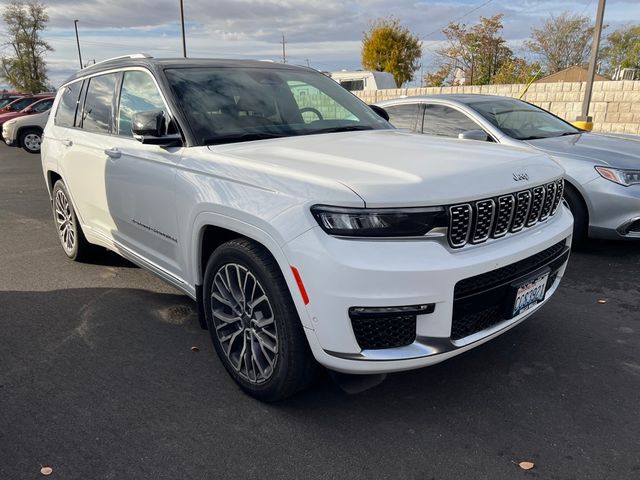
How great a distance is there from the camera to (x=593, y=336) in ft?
11.4

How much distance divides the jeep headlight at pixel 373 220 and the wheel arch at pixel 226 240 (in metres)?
0.26

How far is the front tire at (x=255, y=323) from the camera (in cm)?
242

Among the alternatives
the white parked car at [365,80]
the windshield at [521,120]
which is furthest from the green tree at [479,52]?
the windshield at [521,120]

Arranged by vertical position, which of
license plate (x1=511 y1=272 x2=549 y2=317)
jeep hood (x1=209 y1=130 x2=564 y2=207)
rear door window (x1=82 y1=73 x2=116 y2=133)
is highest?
rear door window (x1=82 y1=73 x2=116 y2=133)

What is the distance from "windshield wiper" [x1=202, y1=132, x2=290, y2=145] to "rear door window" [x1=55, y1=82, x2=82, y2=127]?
228cm

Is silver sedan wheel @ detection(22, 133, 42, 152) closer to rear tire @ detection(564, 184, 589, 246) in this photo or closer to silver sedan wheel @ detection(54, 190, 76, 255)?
silver sedan wheel @ detection(54, 190, 76, 255)

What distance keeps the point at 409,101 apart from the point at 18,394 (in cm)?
541

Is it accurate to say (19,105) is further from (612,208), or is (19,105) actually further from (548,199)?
(548,199)

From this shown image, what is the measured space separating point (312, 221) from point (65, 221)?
385 centimetres

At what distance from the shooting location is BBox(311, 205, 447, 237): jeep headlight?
2.19m

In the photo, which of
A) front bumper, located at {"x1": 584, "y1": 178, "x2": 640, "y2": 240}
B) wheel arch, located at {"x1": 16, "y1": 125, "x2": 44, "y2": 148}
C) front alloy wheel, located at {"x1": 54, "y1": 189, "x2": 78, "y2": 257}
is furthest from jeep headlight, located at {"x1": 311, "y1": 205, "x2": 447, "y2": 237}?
wheel arch, located at {"x1": 16, "y1": 125, "x2": 44, "y2": 148}

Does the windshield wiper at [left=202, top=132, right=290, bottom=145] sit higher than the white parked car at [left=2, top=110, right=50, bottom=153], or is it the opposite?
the windshield wiper at [left=202, top=132, right=290, bottom=145]

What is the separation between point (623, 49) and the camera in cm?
5191

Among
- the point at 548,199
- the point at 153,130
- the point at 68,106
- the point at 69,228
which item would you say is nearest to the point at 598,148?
the point at 548,199
